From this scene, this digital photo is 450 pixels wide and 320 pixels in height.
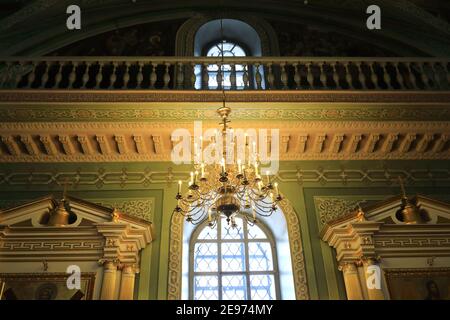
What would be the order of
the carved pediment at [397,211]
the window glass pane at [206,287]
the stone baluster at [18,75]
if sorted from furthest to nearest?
the stone baluster at [18,75] → the window glass pane at [206,287] → the carved pediment at [397,211]

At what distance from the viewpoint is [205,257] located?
22.7 ft

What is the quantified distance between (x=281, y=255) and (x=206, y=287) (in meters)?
1.24

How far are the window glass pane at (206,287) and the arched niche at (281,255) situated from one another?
207 mm

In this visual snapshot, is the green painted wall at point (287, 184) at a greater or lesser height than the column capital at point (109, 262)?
greater

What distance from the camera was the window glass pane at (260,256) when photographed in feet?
22.4

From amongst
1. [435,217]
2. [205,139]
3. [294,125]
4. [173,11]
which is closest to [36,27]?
[173,11]

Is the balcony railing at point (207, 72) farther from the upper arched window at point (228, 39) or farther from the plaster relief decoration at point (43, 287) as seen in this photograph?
the plaster relief decoration at point (43, 287)

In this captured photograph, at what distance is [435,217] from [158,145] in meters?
4.33

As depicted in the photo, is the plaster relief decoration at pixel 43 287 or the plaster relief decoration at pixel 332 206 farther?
the plaster relief decoration at pixel 332 206

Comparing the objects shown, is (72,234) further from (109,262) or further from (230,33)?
(230,33)

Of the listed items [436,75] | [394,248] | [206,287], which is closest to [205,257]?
Result: [206,287]

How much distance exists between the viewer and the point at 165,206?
268 inches

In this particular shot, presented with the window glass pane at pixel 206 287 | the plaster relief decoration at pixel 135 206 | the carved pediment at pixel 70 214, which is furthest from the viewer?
the plaster relief decoration at pixel 135 206

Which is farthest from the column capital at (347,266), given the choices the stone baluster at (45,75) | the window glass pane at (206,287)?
the stone baluster at (45,75)
